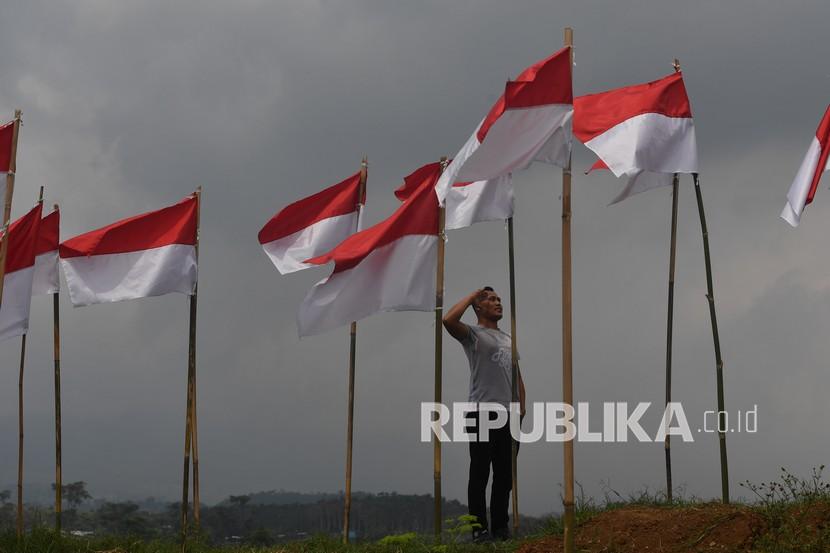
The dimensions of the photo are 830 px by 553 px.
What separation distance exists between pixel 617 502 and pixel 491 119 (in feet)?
18.9

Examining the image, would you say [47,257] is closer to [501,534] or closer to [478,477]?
[478,477]

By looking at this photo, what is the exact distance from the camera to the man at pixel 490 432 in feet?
41.4

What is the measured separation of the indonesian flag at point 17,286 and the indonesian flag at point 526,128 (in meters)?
7.96

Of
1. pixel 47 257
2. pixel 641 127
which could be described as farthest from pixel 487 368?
pixel 47 257

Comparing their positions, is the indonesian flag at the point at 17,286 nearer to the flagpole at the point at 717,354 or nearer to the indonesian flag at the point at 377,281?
the indonesian flag at the point at 377,281

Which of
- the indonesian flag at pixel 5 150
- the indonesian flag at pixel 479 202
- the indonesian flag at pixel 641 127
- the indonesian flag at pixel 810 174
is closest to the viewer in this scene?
the indonesian flag at pixel 641 127

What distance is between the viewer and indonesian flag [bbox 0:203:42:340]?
15.8m

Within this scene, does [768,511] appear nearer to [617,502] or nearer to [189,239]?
[617,502]

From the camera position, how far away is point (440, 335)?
42.9ft

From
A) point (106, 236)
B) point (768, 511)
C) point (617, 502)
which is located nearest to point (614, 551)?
point (768, 511)

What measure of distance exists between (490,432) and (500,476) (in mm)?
556

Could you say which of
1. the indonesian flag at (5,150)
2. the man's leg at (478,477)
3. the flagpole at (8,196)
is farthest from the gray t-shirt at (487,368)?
the indonesian flag at (5,150)

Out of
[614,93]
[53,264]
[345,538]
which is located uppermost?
[614,93]

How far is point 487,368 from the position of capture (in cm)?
1272
